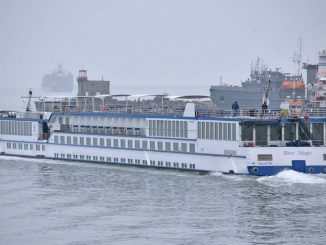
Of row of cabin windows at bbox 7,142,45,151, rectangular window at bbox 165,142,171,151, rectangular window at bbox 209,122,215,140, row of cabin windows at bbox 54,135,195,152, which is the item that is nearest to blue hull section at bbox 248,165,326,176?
rectangular window at bbox 209,122,215,140

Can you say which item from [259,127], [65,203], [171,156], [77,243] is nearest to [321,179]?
[259,127]

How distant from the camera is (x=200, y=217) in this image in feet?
159

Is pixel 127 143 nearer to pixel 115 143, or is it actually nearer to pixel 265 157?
pixel 115 143

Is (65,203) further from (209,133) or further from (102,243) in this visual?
(209,133)

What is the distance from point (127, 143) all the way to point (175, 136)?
5762 mm

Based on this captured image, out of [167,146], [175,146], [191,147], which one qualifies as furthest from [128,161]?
[191,147]

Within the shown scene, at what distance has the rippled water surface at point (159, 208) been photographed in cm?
4394

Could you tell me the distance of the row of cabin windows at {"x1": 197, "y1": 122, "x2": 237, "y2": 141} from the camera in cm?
6278

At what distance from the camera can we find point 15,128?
3250 inches

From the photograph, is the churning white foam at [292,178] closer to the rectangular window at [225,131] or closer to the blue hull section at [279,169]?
the blue hull section at [279,169]

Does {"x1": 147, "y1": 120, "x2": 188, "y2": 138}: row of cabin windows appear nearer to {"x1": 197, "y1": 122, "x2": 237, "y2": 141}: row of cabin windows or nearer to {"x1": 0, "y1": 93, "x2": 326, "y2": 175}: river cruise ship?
{"x1": 0, "y1": 93, "x2": 326, "y2": 175}: river cruise ship

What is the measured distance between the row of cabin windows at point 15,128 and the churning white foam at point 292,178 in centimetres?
2956

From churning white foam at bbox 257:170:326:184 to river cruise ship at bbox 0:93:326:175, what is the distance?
0.43 m

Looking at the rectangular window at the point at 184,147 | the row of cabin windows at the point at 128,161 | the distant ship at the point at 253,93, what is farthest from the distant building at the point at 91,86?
the rectangular window at the point at 184,147
